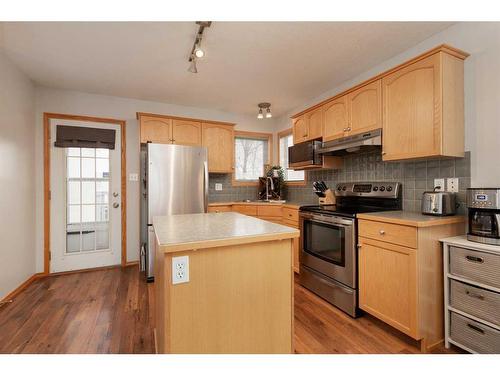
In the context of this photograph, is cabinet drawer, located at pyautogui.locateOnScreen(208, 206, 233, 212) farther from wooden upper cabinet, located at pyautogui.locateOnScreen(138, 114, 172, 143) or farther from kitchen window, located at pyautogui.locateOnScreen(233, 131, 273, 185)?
wooden upper cabinet, located at pyautogui.locateOnScreen(138, 114, 172, 143)

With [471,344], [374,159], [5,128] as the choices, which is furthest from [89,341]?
[374,159]

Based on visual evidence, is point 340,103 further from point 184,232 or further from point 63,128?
point 63,128

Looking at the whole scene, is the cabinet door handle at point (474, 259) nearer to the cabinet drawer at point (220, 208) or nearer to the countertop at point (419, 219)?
the countertop at point (419, 219)

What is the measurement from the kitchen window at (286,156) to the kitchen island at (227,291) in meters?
2.75

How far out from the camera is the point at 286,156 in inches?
173

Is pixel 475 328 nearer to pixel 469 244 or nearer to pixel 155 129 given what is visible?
pixel 469 244

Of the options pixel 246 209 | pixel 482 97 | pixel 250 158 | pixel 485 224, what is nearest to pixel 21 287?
pixel 246 209

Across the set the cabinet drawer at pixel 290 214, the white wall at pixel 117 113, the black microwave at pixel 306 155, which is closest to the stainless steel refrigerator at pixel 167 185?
the white wall at pixel 117 113

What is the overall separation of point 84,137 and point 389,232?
3.72m

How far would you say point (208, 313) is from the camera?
3.78 feet

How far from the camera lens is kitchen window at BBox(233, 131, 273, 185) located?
4.43 meters

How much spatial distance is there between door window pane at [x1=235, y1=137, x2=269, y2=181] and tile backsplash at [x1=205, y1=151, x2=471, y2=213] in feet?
3.32

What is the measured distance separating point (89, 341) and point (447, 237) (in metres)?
2.71

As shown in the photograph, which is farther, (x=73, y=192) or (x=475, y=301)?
(x=73, y=192)
